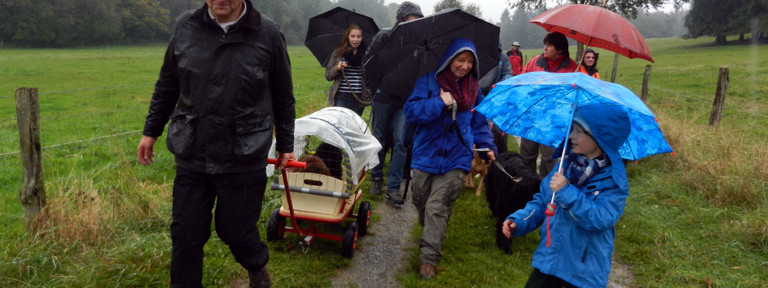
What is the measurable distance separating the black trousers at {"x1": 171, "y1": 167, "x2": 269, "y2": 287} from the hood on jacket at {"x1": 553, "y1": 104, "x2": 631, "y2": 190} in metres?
1.93

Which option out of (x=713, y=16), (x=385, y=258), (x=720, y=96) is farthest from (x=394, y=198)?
(x=713, y=16)

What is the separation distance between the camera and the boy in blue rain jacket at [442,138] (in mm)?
4047

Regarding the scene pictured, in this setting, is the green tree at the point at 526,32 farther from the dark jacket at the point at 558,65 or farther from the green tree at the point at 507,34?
the dark jacket at the point at 558,65

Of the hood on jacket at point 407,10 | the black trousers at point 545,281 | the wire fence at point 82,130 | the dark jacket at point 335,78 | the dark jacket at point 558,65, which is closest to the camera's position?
the black trousers at point 545,281

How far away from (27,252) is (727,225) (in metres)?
6.14

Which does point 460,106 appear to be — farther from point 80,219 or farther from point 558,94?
point 80,219

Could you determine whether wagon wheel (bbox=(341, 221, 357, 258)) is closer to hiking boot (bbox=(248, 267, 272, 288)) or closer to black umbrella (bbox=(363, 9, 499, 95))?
hiking boot (bbox=(248, 267, 272, 288))

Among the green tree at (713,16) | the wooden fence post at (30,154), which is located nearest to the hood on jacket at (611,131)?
the wooden fence post at (30,154)

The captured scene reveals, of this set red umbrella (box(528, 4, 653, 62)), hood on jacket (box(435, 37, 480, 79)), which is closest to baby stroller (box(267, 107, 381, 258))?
hood on jacket (box(435, 37, 480, 79))

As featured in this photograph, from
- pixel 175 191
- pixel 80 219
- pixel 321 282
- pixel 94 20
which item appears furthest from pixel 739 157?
pixel 94 20

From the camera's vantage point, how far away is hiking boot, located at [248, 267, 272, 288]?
3463 millimetres

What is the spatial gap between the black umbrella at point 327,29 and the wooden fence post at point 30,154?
3.67 m

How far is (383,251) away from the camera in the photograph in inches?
188

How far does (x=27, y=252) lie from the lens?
11.7 ft
